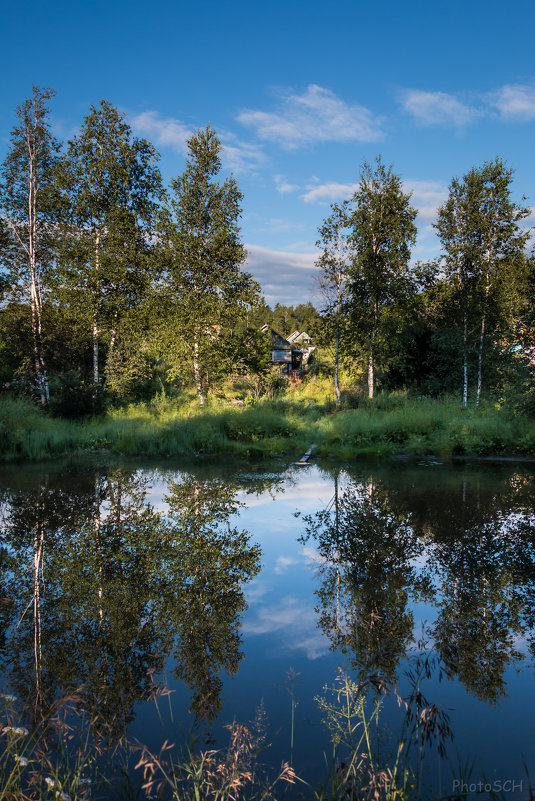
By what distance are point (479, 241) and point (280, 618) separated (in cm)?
2184

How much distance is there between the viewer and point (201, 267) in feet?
68.5

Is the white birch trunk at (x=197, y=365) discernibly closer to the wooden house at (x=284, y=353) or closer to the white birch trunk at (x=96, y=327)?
the white birch trunk at (x=96, y=327)

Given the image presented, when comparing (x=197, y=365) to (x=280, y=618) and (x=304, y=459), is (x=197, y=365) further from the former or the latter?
(x=280, y=618)

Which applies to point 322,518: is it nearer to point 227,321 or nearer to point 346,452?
point 346,452

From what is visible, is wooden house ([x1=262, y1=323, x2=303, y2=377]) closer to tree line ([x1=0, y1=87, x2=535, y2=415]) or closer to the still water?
tree line ([x1=0, y1=87, x2=535, y2=415])

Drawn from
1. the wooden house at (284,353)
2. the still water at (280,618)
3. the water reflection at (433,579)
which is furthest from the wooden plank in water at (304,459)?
the wooden house at (284,353)

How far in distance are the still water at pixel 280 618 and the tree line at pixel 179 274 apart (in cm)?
1396

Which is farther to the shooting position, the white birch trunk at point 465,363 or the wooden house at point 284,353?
the wooden house at point 284,353

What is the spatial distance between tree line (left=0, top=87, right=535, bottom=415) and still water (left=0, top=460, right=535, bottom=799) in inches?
549

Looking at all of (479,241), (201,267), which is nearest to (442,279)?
(479,241)

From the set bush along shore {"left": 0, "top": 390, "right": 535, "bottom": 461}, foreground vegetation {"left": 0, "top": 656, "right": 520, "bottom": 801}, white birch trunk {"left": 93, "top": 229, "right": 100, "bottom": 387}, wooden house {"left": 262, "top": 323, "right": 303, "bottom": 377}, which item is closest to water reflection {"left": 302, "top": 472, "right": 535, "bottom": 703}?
foreground vegetation {"left": 0, "top": 656, "right": 520, "bottom": 801}

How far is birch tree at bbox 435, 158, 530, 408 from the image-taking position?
21.2 metres

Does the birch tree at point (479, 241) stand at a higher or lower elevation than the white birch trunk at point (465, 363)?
higher

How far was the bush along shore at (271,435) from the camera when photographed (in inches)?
528
